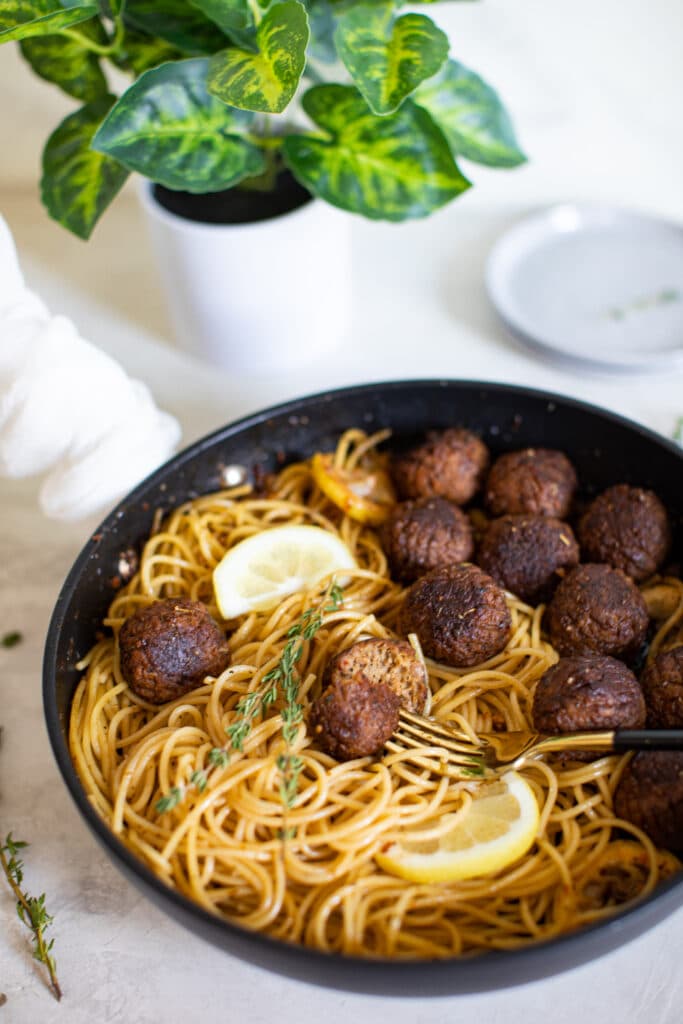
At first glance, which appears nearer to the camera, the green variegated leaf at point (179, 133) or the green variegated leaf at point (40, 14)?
the green variegated leaf at point (40, 14)

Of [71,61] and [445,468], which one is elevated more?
[71,61]

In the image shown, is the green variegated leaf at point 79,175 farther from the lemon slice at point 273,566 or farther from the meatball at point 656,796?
the meatball at point 656,796

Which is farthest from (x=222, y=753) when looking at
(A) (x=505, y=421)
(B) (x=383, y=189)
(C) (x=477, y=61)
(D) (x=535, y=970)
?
(C) (x=477, y=61)

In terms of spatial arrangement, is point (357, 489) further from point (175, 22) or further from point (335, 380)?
point (175, 22)

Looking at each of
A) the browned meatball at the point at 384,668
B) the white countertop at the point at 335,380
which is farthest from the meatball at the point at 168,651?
the white countertop at the point at 335,380

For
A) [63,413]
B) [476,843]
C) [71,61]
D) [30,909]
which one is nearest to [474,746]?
[476,843]

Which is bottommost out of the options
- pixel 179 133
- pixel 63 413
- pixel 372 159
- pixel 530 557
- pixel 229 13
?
pixel 530 557

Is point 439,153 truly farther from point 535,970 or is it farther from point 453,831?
point 535,970
